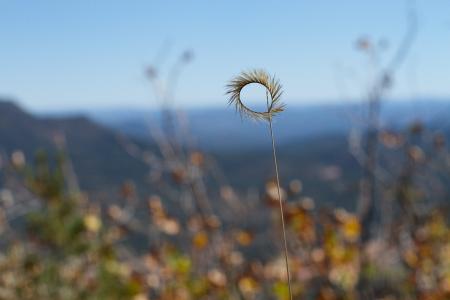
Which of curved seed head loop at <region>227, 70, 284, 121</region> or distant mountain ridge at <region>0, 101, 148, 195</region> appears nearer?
curved seed head loop at <region>227, 70, 284, 121</region>

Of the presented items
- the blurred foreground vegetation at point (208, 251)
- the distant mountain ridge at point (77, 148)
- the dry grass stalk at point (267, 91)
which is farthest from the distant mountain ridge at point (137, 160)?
the dry grass stalk at point (267, 91)

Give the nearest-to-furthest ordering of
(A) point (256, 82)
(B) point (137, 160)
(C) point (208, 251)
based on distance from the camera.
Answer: (A) point (256, 82)
(C) point (208, 251)
(B) point (137, 160)

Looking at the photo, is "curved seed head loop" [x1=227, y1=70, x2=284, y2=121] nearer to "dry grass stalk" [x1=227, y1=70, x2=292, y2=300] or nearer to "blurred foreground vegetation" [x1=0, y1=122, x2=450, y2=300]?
"dry grass stalk" [x1=227, y1=70, x2=292, y2=300]

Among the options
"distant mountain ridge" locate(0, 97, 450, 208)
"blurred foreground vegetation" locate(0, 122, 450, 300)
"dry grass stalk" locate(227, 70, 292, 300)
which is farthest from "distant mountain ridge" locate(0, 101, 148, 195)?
"dry grass stalk" locate(227, 70, 292, 300)

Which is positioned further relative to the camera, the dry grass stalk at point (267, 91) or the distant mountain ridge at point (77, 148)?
the distant mountain ridge at point (77, 148)

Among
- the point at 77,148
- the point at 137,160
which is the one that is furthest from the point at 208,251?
the point at 77,148

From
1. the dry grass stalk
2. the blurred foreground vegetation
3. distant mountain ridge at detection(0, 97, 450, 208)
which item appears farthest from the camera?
distant mountain ridge at detection(0, 97, 450, 208)

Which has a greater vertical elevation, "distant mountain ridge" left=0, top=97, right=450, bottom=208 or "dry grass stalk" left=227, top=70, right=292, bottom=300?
"dry grass stalk" left=227, top=70, right=292, bottom=300

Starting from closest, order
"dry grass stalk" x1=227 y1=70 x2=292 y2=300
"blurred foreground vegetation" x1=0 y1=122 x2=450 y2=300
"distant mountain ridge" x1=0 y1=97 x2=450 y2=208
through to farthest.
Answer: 1. "dry grass stalk" x1=227 y1=70 x2=292 y2=300
2. "blurred foreground vegetation" x1=0 y1=122 x2=450 y2=300
3. "distant mountain ridge" x1=0 y1=97 x2=450 y2=208

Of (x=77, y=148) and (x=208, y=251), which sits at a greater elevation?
(x=208, y=251)

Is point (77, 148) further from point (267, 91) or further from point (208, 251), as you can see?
point (267, 91)

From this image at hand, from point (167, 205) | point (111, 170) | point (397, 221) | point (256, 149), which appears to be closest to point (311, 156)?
point (256, 149)

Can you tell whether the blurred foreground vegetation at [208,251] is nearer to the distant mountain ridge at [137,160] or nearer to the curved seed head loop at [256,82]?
the curved seed head loop at [256,82]
